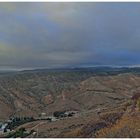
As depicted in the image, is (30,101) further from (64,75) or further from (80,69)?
(80,69)

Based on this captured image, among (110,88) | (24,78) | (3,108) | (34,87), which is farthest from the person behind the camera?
(24,78)

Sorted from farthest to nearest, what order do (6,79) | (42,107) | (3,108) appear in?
(6,79) → (42,107) → (3,108)

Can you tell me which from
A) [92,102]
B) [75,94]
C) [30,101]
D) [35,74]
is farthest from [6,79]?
[92,102]

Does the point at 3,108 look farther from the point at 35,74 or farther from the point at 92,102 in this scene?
the point at 35,74

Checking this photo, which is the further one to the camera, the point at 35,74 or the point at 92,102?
the point at 35,74

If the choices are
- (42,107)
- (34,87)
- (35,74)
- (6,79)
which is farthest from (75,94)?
(35,74)

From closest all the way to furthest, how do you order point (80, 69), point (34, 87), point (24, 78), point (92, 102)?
point (92, 102) < point (34, 87) < point (24, 78) < point (80, 69)

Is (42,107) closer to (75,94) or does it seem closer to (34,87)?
(75,94)

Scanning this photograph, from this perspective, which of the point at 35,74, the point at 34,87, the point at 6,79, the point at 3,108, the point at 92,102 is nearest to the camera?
the point at 92,102

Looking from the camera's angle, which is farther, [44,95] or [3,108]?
[44,95]
